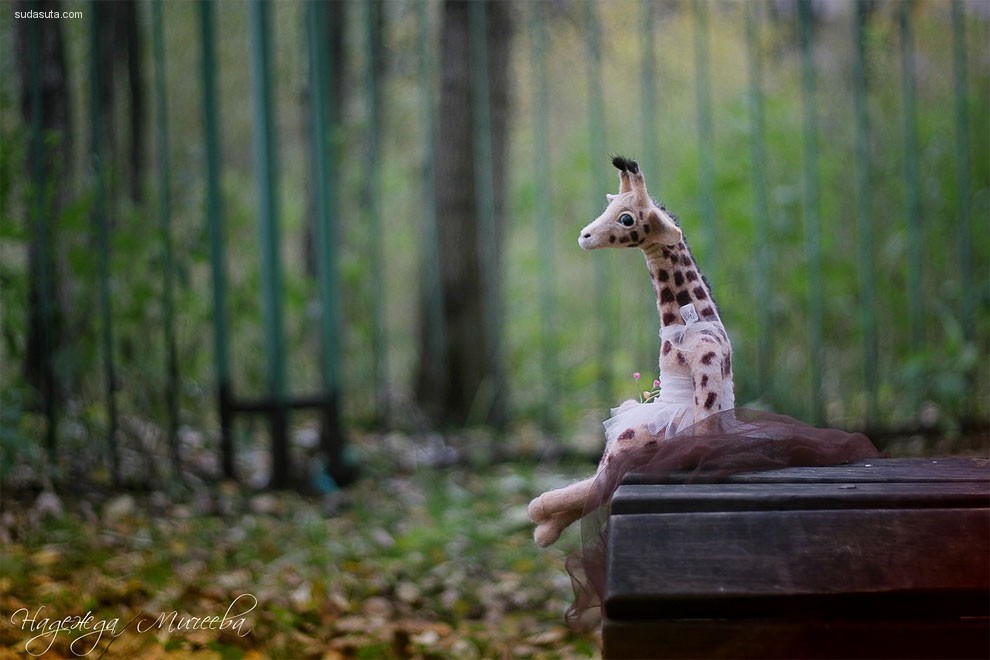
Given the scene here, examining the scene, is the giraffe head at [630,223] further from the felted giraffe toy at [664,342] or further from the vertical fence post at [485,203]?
the vertical fence post at [485,203]

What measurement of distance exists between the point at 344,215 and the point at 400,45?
4.81 ft

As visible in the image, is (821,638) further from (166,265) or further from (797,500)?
(166,265)

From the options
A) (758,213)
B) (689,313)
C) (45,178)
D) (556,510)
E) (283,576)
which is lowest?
(283,576)

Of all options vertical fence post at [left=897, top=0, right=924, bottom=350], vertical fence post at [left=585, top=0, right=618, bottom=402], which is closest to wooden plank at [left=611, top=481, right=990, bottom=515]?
vertical fence post at [left=585, top=0, right=618, bottom=402]

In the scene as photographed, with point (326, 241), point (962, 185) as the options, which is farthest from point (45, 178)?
point (962, 185)

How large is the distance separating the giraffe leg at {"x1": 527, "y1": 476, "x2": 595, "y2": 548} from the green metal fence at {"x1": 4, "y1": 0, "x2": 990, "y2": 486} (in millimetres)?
2004

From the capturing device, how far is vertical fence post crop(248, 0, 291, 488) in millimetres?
3383

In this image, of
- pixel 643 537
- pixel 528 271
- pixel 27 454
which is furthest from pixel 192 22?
pixel 643 537

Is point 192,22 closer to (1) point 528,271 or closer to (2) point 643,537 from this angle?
(1) point 528,271

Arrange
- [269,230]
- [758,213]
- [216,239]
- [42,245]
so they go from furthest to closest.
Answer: [758,213] < [269,230] < [216,239] < [42,245]

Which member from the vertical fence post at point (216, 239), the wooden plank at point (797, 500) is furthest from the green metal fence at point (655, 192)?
the wooden plank at point (797, 500)

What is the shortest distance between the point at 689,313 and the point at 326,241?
7.65 feet

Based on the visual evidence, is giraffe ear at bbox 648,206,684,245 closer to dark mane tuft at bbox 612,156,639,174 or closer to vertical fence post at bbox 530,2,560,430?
dark mane tuft at bbox 612,156,639,174

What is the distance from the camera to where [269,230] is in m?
3.43
